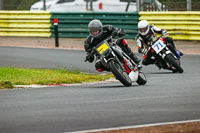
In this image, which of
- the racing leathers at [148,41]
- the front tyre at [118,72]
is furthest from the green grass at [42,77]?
the front tyre at [118,72]

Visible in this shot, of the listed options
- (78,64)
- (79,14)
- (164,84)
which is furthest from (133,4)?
(164,84)

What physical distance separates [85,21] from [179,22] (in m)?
4.18

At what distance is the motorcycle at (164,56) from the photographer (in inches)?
646

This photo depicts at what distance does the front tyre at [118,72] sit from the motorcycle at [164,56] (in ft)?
13.0

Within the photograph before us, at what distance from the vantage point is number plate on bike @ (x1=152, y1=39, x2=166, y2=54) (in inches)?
652

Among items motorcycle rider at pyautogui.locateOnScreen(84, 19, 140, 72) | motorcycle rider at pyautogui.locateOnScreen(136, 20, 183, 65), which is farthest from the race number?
motorcycle rider at pyautogui.locateOnScreen(136, 20, 183, 65)

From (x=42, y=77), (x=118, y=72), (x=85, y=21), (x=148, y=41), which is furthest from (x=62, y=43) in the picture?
(x=118, y=72)

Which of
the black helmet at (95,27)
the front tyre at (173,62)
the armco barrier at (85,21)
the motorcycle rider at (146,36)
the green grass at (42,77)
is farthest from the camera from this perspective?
the armco barrier at (85,21)

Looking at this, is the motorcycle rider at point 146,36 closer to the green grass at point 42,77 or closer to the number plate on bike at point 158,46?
the number plate on bike at point 158,46

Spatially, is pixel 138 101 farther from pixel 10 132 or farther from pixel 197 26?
pixel 197 26

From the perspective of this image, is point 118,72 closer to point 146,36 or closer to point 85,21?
point 146,36

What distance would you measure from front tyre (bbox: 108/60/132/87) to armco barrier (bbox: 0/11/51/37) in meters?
14.5

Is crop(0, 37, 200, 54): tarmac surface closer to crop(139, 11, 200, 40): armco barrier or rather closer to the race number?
crop(139, 11, 200, 40): armco barrier

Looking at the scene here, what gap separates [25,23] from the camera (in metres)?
27.0
